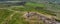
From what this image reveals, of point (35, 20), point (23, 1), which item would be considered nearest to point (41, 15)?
point (35, 20)

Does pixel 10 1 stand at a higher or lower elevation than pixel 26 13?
higher

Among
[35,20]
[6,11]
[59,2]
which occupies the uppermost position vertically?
[59,2]

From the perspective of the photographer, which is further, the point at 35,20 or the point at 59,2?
the point at 59,2

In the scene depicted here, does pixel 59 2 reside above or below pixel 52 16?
above

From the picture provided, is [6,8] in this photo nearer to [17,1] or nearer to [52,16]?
[17,1]

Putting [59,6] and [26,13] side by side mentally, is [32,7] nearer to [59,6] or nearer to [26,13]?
[26,13]

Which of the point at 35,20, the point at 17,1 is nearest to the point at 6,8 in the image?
the point at 17,1

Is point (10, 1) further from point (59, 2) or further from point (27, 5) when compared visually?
point (59, 2)

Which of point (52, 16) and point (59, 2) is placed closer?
point (52, 16)
